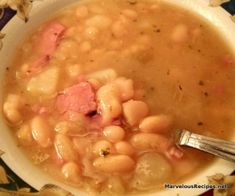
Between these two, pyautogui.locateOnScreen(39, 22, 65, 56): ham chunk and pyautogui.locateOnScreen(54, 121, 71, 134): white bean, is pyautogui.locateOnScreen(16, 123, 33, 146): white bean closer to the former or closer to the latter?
pyautogui.locateOnScreen(54, 121, 71, 134): white bean

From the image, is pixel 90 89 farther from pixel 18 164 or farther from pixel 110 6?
pixel 110 6

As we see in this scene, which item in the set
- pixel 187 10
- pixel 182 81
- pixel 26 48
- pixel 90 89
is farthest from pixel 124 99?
pixel 187 10

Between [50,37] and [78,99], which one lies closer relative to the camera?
[78,99]

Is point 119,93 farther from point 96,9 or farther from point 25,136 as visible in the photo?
point 96,9

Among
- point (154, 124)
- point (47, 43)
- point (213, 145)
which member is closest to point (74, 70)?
point (47, 43)

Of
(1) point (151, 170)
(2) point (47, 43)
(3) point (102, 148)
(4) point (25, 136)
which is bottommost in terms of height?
(1) point (151, 170)

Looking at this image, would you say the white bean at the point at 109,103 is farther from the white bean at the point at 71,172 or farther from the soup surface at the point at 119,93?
the white bean at the point at 71,172
